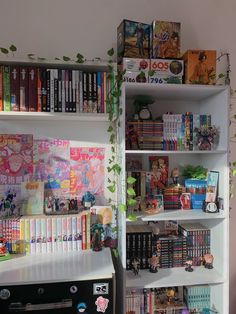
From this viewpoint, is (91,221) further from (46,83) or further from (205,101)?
(205,101)

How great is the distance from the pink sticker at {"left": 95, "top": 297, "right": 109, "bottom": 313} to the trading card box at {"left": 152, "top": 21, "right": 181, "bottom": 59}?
135cm

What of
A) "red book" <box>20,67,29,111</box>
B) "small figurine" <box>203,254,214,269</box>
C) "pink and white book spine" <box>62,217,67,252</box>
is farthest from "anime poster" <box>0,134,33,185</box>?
"small figurine" <box>203,254,214,269</box>

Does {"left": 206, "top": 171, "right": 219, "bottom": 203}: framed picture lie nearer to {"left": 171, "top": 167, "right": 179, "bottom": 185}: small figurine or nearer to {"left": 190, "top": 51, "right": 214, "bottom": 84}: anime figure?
{"left": 171, "top": 167, "right": 179, "bottom": 185}: small figurine

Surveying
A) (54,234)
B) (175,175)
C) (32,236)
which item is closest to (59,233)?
(54,234)

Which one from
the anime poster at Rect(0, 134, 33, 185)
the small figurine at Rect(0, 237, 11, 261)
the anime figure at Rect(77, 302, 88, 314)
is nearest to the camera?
the anime figure at Rect(77, 302, 88, 314)

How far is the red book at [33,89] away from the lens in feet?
4.85

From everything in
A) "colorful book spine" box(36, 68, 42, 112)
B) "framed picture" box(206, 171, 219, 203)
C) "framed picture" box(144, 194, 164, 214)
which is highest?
"colorful book spine" box(36, 68, 42, 112)

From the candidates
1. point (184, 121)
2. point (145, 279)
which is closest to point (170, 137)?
point (184, 121)

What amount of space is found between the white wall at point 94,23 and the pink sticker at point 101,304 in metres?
1.27

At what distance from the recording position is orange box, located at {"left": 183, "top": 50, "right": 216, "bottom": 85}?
5.11 ft

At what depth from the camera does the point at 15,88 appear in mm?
1467

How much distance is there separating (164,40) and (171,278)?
4.54ft

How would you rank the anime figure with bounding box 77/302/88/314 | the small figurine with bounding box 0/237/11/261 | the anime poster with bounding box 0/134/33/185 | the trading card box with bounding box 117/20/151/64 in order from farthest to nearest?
the anime poster with bounding box 0/134/33/185, the trading card box with bounding box 117/20/151/64, the small figurine with bounding box 0/237/11/261, the anime figure with bounding box 77/302/88/314

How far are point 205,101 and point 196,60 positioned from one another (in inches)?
12.0
